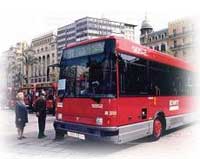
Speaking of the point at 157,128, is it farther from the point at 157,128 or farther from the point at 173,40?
the point at 173,40

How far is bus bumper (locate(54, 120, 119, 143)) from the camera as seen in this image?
8812 mm

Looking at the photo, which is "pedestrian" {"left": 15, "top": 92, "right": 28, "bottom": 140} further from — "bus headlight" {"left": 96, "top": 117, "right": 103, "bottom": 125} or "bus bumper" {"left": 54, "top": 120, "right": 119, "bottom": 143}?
"bus headlight" {"left": 96, "top": 117, "right": 103, "bottom": 125}

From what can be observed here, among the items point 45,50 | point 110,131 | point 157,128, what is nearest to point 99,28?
point 157,128

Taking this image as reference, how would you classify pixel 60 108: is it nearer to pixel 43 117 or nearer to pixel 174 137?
pixel 43 117

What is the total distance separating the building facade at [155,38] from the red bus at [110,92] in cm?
7166

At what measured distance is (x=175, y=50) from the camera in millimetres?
77125

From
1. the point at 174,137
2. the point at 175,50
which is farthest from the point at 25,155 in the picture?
the point at 175,50

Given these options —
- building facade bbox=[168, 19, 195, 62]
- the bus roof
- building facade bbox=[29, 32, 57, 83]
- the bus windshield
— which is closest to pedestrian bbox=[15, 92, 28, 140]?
the bus windshield

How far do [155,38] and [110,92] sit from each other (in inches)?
3163

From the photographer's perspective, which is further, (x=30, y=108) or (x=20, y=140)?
(x=30, y=108)

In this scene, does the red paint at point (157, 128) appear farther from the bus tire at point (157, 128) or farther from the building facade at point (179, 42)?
the building facade at point (179, 42)

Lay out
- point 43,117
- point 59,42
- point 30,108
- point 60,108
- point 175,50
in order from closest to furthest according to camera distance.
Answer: point 60,108 < point 43,117 < point 30,108 < point 175,50 < point 59,42

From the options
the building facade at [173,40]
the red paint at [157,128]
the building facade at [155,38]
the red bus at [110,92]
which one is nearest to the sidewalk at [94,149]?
the red paint at [157,128]

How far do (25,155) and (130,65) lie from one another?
149 inches
